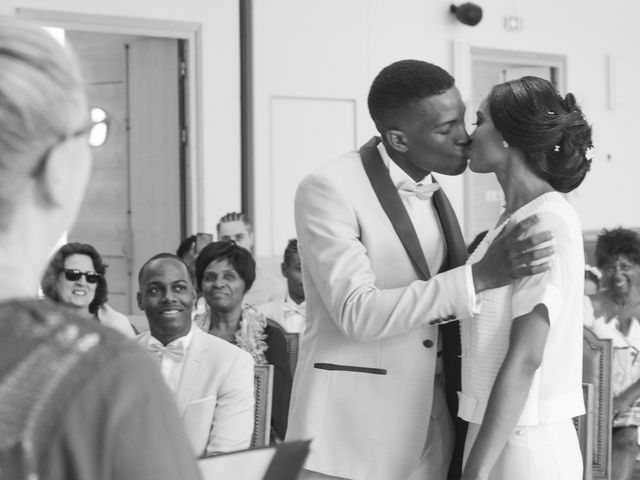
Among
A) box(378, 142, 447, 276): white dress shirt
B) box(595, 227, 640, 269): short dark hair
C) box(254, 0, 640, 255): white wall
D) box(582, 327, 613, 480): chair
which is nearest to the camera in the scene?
box(378, 142, 447, 276): white dress shirt

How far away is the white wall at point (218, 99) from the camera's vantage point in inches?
323

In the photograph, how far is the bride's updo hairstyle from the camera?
6.95 feet

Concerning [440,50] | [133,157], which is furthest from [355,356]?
[440,50]

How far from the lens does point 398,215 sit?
7.61 feet

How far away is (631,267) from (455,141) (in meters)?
3.34

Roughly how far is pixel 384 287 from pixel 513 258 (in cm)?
37

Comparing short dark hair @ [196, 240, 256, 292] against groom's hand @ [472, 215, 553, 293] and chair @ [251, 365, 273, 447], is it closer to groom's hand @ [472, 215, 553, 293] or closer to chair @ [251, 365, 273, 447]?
chair @ [251, 365, 273, 447]

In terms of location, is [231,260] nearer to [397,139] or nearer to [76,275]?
[76,275]

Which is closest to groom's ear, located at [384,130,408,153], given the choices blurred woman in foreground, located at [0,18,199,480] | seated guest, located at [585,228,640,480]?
blurred woman in foreground, located at [0,18,199,480]

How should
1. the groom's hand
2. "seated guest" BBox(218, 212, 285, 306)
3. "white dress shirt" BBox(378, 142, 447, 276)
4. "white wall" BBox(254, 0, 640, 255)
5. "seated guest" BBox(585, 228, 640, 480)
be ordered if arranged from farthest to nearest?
1. "white wall" BBox(254, 0, 640, 255)
2. "seated guest" BBox(218, 212, 285, 306)
3. "seated guest" BBox(585, 228, 640, 480)
4. "white dress shirt" BBox(378, 142, 447, 276)
5. the groom's hand

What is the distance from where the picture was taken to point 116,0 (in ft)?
25.5

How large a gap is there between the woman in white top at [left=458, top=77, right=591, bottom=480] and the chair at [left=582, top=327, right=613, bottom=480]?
1911 millimetres

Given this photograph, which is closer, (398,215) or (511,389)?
(511,389)

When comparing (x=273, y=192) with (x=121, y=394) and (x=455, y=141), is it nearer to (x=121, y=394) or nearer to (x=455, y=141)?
(x=455, y=141)
